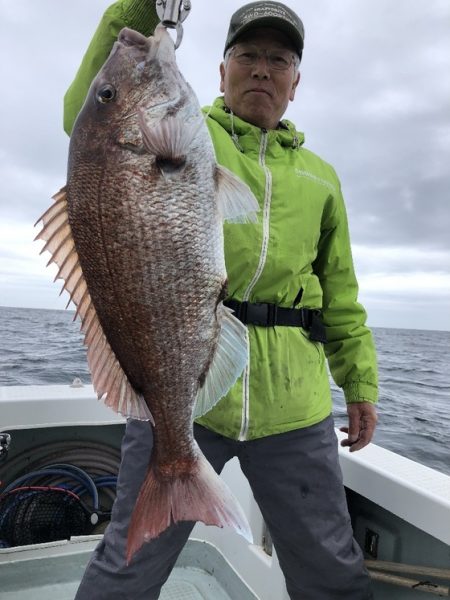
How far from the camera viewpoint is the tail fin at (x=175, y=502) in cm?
157

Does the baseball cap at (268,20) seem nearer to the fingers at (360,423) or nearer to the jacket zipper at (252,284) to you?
the jacket zipper at (252,284)

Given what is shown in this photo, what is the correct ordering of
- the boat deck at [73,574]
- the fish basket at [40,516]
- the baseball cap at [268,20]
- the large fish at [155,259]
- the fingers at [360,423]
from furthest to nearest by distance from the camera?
the fish basket at [40,516] < the boat deck at [73,574] < the fingers at [360,423] < the baseball cap at [268,20] < the large fish at [155,259]

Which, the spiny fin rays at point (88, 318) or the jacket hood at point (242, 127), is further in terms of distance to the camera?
the jacket hood at point (242, 127)

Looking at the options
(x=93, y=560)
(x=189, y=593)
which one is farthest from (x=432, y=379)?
(x=93, y=560)

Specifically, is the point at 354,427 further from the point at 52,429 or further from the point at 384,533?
the point at 52,429

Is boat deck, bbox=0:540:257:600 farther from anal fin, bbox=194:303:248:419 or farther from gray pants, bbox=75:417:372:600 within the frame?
anal fin, bbox=194:303:248:419

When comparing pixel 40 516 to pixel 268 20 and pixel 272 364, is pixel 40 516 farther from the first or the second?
pixel 268 20

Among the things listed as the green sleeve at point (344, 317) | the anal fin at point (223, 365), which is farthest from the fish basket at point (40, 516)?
the anal fin at point (223, 365)

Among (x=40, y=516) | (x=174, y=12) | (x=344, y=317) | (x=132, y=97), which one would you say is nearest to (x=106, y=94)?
(x=132, y=97)

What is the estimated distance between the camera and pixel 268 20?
200cm

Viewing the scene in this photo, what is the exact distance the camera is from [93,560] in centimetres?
189

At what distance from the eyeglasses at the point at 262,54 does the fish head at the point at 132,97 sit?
23.4 inches

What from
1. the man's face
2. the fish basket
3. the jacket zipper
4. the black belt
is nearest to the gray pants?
the jacket zipper

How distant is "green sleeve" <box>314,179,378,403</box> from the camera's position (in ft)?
7.44
